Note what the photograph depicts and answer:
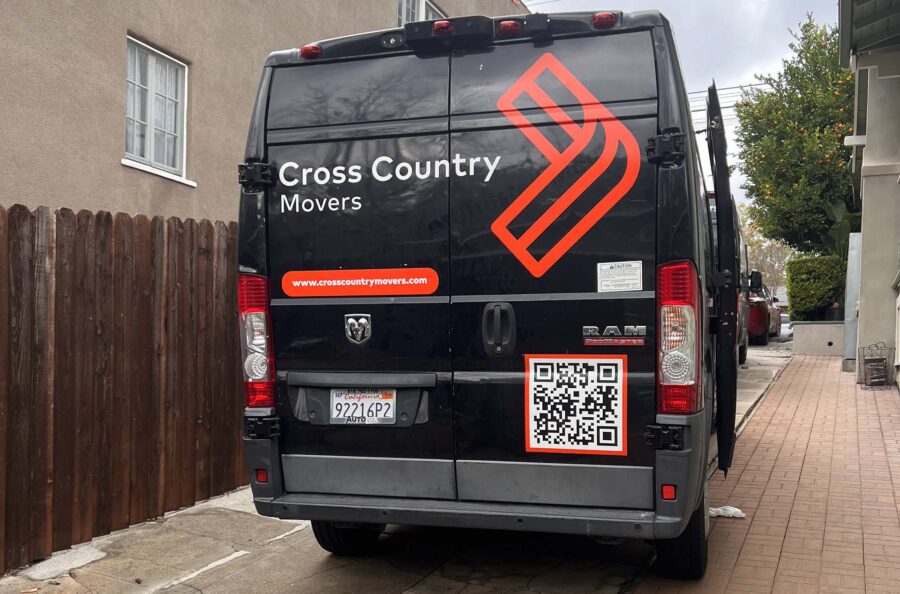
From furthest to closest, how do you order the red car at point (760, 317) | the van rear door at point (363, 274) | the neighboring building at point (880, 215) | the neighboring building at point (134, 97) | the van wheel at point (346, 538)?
1. the red car at point (760, 317)
2. the neighboring building at point (880, 215)
3. the neighboring building at point (134, 97)
4. the van wheel at point (346, 538)
5. the van rear door at point (363, 274)

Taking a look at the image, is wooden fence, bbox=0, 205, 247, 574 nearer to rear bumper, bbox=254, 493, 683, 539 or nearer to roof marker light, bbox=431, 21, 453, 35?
rear bumper, bbox=254, 493, 683, 539

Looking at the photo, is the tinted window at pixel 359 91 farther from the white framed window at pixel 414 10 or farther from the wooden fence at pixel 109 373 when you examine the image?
the white framed window at pixel 414 10

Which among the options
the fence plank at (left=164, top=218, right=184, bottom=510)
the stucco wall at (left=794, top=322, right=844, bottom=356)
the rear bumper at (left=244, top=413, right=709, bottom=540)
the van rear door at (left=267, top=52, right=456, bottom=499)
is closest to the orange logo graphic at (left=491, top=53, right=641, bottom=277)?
the van rear door at (left=267, top=52, right=456, bottom=499)

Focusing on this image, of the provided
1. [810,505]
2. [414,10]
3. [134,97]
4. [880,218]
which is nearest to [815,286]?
[880,218]

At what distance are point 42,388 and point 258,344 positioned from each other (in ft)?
4.63

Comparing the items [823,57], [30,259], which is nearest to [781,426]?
[30,259]

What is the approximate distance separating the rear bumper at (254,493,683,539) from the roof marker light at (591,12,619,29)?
2.18 meters

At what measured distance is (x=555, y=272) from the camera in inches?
147

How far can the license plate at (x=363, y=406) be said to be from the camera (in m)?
3.99

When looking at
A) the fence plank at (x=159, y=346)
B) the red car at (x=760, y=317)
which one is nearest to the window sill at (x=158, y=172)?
the fence plank at (x=159, y=346)

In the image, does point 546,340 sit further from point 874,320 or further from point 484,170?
point 874,320

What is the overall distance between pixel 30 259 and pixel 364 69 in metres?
2.14

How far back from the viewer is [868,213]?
1326cm

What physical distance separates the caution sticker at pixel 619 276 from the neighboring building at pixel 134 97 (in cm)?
650
